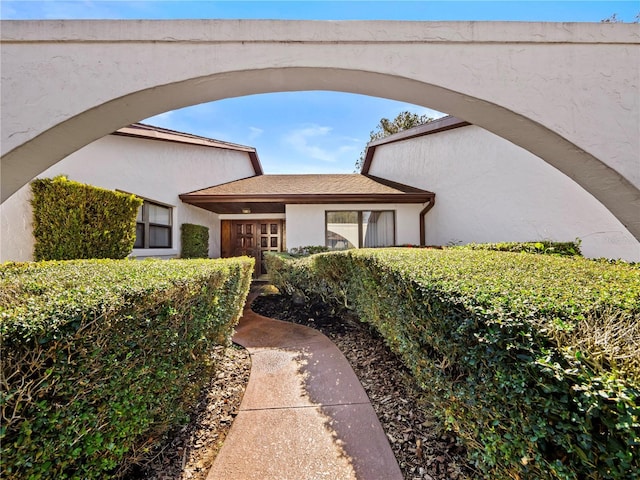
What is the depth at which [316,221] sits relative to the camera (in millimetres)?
9633

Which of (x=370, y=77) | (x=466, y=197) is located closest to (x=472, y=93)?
(x=370, y=77)

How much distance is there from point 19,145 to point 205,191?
691 cm

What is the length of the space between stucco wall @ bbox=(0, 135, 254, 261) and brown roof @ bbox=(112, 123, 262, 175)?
0.74 feet

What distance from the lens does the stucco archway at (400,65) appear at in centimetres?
266

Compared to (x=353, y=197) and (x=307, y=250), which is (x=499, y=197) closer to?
(x=353, y=197)

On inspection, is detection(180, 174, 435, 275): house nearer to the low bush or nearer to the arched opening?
the low bush

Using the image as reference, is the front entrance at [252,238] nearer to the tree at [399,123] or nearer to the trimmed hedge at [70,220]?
the trimmed hedge at [70,220]

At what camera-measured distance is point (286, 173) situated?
12883 mm

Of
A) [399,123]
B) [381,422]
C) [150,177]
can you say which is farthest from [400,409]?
[399,123]

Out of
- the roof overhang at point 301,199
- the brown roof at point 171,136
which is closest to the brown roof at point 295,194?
the roof overhang at point 301,199

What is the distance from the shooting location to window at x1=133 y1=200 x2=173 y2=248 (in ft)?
23.0

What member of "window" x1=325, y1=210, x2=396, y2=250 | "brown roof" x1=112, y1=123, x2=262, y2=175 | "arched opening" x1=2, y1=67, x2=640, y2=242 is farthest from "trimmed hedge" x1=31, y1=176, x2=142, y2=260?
"window" x1=325, y1=210, x2=396, y2=250

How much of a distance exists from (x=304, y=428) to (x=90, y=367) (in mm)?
1806

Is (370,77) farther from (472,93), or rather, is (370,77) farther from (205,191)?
(205,191)
